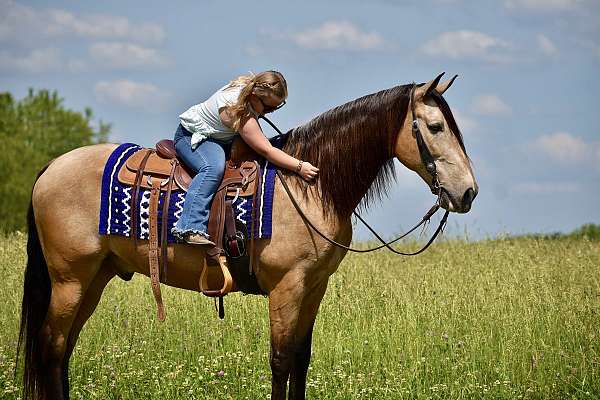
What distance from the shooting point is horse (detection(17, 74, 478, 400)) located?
A: 5211mm

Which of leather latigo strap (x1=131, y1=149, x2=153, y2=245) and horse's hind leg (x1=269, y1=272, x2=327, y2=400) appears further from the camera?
leather latigo strap (x1=131, y1=149, x2=153, y2=245)

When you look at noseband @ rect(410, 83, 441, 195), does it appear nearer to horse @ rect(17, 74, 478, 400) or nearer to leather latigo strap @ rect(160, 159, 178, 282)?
horse @ rect(17, 74, 478, 400)

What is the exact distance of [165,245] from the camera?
5.61m

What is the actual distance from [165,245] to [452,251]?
650cm

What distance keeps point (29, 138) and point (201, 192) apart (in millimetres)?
42668

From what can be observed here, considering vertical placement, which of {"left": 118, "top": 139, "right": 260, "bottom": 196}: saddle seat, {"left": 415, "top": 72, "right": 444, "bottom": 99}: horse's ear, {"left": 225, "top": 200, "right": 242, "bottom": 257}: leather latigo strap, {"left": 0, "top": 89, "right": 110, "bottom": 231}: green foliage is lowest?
{"left": 225, "top": 200, "right": 242, "bottom": 257}: leather latigo strap

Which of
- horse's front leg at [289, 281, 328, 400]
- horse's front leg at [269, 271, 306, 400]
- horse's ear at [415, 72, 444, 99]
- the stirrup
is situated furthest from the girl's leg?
horse's ear at [415, 72, 444, 99]

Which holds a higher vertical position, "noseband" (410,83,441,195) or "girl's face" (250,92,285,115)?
"girl's face" (250,92,285,115)

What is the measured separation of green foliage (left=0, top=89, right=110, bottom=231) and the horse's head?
109ft

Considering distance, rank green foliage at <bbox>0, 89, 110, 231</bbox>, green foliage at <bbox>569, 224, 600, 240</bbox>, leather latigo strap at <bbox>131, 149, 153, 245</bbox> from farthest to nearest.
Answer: green foliage at <bbox>0, 89, 110, 231</bbox>, green foliage at <bbox>569, 224, 600, 240</bbox>, leather latigo strap at <bbox>131, 149, 153, 245</bbox>

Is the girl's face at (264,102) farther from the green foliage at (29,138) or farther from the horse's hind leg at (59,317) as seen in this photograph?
the green foliage at (29,138)

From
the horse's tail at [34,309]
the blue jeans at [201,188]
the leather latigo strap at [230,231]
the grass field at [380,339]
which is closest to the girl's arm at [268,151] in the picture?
the blue jeans at [201,188]

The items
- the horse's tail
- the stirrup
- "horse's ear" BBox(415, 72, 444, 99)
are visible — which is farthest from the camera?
the horse's tail

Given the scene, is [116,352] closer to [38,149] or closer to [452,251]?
[452,251]
